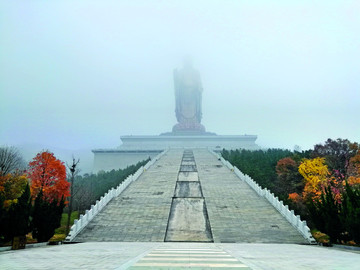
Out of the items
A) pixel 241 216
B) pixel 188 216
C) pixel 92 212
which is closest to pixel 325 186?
pixel 241 216

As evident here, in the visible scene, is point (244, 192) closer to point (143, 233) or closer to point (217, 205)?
point (217, 205)

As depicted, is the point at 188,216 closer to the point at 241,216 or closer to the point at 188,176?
the point at 241,216

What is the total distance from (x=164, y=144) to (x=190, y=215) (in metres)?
40.6

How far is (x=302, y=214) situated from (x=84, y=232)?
1187cm

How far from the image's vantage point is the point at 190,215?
17.2 metres

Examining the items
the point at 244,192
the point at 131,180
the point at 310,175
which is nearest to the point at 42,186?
the point at 131,180

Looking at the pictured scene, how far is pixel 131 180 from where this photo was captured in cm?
2495

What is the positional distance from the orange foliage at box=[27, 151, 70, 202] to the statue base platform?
29.2 metres

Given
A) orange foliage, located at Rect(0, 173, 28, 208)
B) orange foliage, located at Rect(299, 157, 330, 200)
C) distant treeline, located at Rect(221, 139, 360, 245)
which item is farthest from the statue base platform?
orange foliage, located at Rect(0, 173, 28, 208)

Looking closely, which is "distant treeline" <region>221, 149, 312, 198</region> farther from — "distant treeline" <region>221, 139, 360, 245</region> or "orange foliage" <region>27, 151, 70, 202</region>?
"orange foliage" <region>27, 151, 70, 202</region>

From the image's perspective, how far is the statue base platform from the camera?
5229 cm

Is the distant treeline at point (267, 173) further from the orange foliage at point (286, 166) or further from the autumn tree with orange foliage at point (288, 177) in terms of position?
the orange foliage at point (286, 166)

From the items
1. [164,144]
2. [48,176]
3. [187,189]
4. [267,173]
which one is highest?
[164,144]

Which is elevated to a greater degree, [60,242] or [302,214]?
[302,214]
